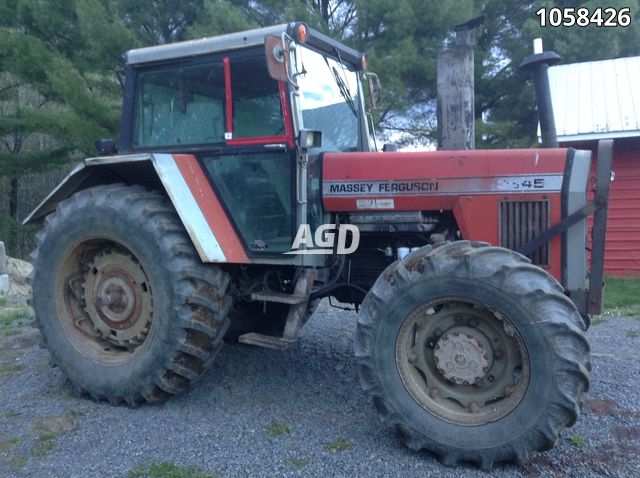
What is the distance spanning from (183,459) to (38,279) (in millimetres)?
1991

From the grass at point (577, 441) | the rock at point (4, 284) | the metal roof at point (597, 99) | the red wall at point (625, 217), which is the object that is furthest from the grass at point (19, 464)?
the red wall at point (625, 217)

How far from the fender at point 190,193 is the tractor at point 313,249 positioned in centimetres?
1

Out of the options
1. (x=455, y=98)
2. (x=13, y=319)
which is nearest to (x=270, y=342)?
(x=455, y=98)

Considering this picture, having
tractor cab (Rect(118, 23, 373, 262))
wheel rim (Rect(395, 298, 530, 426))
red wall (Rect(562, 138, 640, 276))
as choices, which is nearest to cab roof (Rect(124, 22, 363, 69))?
tractor cab (Rect(118, 23, 373, 262))

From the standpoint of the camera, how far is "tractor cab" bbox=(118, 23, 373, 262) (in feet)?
13.9

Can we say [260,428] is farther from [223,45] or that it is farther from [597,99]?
[597,99]

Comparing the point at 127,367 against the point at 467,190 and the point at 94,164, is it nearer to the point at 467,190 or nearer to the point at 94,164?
the point at 94,164

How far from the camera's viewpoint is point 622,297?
29.5 feet

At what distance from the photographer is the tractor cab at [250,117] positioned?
13.9ft

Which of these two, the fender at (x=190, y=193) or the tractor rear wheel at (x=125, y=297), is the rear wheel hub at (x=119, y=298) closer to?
the tractor rear wheel at (x=125, y=297)

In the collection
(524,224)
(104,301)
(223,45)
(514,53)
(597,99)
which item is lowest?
(104,301)

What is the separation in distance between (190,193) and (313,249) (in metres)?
0.89

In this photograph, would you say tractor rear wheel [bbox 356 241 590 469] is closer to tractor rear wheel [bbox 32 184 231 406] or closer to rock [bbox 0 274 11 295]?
tractor rear wheel [bbox 32 184 231 406]

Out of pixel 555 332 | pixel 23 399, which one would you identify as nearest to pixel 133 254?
pixel 23 399
